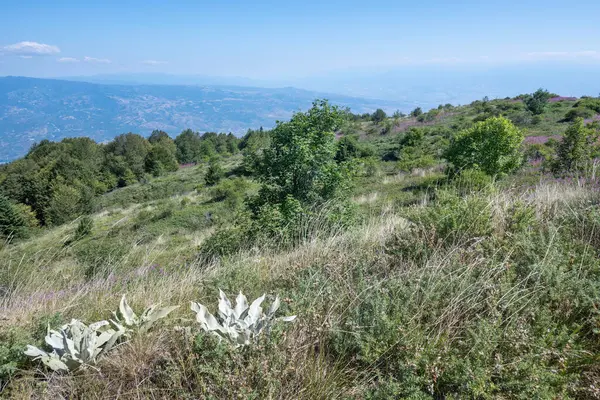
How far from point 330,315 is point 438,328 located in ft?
2.06

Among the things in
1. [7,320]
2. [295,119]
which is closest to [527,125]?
[295,119]

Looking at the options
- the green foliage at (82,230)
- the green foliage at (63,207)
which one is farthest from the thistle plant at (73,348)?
the green foliage at (63,207)


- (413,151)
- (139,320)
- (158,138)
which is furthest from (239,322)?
(158,138)

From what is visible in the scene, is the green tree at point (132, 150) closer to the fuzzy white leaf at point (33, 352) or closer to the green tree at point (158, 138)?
the green tree at point (158, 138)

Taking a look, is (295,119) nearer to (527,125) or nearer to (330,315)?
(330,315)

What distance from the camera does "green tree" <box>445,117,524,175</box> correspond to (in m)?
10.5

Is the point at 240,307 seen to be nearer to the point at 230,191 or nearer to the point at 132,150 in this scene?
the point at 230,191

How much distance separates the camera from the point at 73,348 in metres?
1.76

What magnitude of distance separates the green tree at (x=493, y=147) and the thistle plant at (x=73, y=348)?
34.6 ft

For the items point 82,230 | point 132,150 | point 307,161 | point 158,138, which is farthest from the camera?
point 158,138

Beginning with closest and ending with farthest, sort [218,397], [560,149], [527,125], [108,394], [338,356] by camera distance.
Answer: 1. [218,397]
2. [108,394]
3. [338,356]
4. [560,149]
5. [527,125]

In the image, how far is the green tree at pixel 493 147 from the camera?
10531 mm

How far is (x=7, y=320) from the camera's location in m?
2.23

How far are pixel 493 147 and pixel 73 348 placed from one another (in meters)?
11.8
